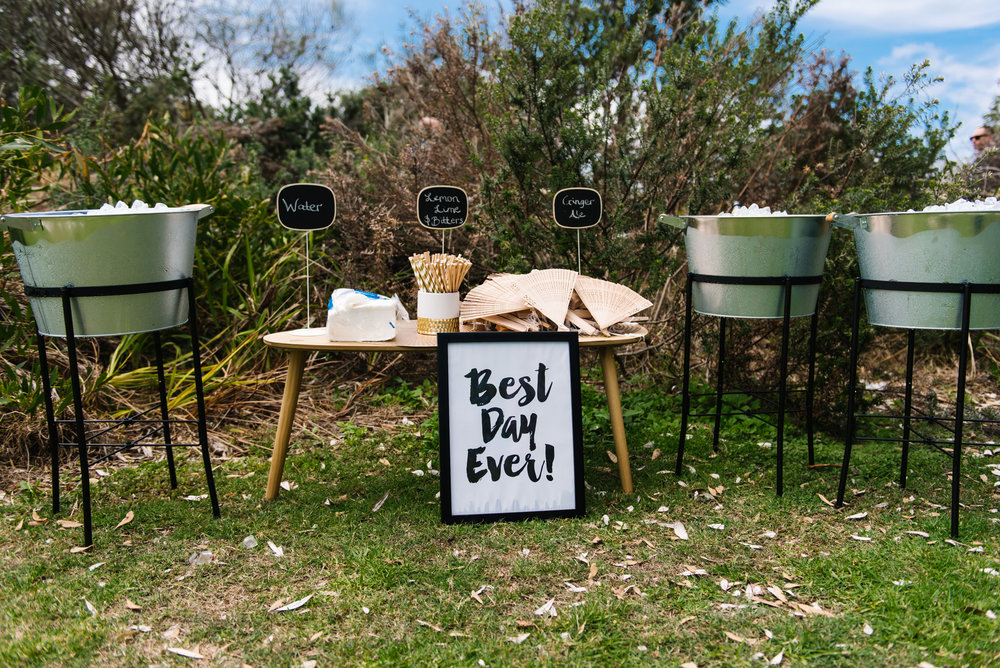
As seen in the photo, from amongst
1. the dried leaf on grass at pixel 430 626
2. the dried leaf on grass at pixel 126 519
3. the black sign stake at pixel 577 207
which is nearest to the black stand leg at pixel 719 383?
the black sign stake at pixel 577 207

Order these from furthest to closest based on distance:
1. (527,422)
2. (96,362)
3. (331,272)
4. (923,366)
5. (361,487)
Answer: (923,366) < (331,272) < (96,362) < (361,487) < (527,422)

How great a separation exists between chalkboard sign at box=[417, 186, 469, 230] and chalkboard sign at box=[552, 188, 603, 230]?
407 mm

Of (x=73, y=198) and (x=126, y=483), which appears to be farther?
(x=73, y=198)

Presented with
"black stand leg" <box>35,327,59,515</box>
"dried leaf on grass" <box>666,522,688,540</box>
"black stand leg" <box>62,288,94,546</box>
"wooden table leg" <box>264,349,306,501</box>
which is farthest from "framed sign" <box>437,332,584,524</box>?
"black stand leg" <box>35,327,59,515</box>

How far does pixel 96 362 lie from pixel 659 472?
9.71 ft

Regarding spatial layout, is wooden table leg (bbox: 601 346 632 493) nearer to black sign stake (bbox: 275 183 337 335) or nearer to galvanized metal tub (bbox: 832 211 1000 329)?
galvanized metal tub (bbox: 832 211 1000 329)

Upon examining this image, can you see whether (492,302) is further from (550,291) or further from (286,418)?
(286,418)

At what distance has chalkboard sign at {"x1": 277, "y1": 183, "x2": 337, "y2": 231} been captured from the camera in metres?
3.12

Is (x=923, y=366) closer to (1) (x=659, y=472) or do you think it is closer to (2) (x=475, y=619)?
(1) (x=659, y=472)

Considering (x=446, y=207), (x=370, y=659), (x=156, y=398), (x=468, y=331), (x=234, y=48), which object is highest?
(x=234, y=48)

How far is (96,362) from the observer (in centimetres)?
393

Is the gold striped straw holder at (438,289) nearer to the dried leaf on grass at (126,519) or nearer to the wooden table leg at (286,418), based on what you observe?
the wooden table leg at (286,418)

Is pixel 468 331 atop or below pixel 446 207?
below

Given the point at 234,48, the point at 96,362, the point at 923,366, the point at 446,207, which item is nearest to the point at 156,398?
the point at 96,362
